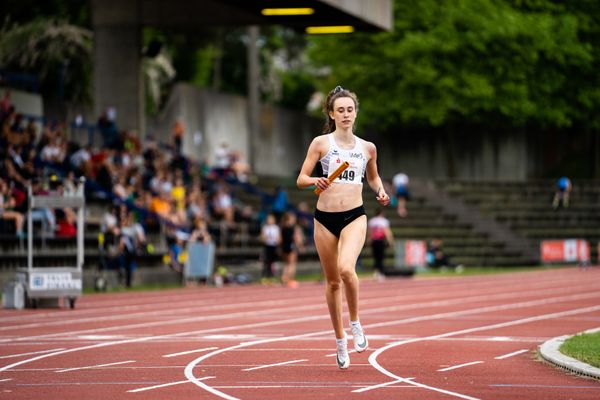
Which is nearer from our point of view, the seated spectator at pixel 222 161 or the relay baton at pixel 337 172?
the relay baton at pixel 337 172

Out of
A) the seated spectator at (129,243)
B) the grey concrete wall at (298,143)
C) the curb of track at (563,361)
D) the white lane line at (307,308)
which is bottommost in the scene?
the white lane line at (307,308)

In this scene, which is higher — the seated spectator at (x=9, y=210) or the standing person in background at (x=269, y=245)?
the seated spectator at (x=9, y=210)

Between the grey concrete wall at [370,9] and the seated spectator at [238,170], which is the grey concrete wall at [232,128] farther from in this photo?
the grey concrete wall at [370,9]

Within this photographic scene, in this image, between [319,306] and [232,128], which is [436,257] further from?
[319,306]

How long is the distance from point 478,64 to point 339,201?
159ft

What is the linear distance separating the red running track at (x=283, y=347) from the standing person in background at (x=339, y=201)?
693mm

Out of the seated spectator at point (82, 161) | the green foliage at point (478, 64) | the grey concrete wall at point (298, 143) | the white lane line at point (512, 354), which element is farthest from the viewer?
the green foliage at point (478, 64)

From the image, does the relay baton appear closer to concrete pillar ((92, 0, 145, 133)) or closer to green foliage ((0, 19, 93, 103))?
concrete pillar ((92, 0, 145, 133))

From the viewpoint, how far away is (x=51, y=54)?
164ft

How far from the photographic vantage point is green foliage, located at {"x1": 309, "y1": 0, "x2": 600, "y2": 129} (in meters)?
60.0

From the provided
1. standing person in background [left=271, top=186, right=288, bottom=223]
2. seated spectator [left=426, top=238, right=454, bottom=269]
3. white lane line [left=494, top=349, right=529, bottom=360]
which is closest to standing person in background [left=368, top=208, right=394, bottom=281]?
standing person in background [left=271, top=186, right=288, bottom=223]

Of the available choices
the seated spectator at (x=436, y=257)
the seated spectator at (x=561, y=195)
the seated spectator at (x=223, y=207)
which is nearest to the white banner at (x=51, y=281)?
the seated spectator at (x=223, y=207)

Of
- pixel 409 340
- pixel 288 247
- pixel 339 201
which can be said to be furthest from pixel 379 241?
pixel 339 201

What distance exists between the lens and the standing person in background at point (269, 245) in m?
36.4
